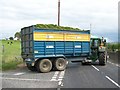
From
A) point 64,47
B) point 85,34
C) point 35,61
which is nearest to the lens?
point 35,61

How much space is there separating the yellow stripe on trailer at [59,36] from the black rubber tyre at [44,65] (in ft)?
5.25

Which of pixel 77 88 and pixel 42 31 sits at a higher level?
pixel 42 31

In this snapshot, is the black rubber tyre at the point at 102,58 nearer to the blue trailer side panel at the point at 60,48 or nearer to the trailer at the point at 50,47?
the blue trailer side panel at the point at 60,48

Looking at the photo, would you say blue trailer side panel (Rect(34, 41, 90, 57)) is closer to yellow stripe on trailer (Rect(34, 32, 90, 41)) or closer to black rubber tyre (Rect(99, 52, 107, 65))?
yellow stripe on trailer (Rect(34, 32, 90, 41))

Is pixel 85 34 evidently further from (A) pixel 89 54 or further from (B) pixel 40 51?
(B) pixel 40 51

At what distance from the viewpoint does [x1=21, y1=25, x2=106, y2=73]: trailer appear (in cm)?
2278

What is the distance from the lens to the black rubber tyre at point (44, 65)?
2273 cm

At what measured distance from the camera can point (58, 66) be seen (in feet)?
78.2

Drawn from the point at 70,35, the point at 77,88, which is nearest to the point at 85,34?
the point at 70,35

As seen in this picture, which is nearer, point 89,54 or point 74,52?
point 74,52

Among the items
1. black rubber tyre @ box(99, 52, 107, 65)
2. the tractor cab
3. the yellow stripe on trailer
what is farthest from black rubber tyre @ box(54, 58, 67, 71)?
black rubber tyre @ box(99, 52, 107, 65)

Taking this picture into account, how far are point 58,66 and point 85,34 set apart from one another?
13.8 feet

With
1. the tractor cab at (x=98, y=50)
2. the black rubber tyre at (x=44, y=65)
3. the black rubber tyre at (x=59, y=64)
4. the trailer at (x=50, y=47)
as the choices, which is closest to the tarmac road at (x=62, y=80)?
the black rubber tyre at (x=44, y=65)

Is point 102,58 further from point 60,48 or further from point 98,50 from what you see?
point 60,48
